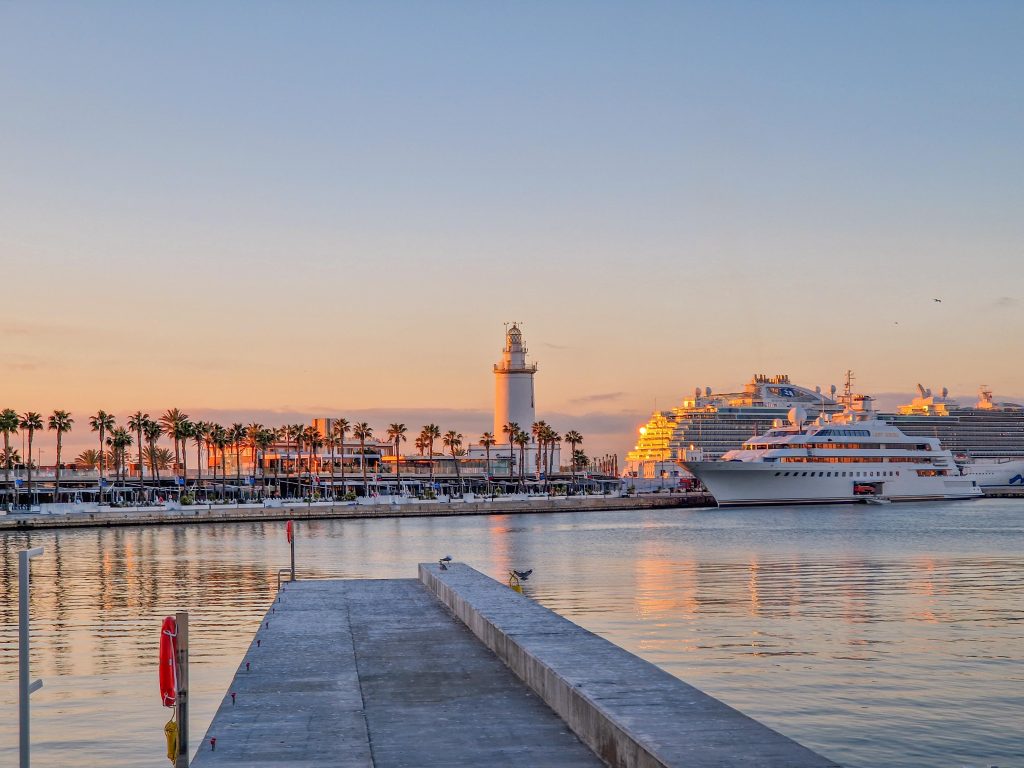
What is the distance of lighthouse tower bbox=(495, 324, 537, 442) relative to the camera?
15962 centimetres

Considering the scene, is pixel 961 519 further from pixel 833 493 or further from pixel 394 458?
pixel 394 458

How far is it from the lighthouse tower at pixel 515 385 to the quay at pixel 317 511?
22.0 m

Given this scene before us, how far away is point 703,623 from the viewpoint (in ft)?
90.4

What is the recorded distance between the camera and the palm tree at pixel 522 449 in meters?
158

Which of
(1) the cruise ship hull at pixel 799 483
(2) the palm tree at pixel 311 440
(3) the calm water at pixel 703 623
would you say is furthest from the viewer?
(2) the palm tree at pixel 311 440

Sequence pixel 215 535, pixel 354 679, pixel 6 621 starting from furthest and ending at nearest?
1. pixel 215 535
2. pixel 6 621
3. pixel 354 679

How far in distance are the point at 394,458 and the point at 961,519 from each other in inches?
4282

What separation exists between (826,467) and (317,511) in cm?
5034

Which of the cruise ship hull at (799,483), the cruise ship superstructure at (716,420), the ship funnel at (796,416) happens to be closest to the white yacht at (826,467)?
the cruise ship hull at (799,483)

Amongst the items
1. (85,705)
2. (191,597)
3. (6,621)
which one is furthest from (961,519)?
(85,705)

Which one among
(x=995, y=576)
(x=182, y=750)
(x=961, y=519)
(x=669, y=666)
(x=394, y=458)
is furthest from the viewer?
(x=394, y=458)

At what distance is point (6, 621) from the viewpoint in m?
28.6

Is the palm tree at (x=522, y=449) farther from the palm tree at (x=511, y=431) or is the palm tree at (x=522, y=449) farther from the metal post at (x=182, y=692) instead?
the metal post at (x=182, y=692)

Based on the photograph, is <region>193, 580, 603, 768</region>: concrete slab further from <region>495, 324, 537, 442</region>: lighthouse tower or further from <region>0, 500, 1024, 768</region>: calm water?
<region>495, 324, 537, 442</region>: lighthouse tower
